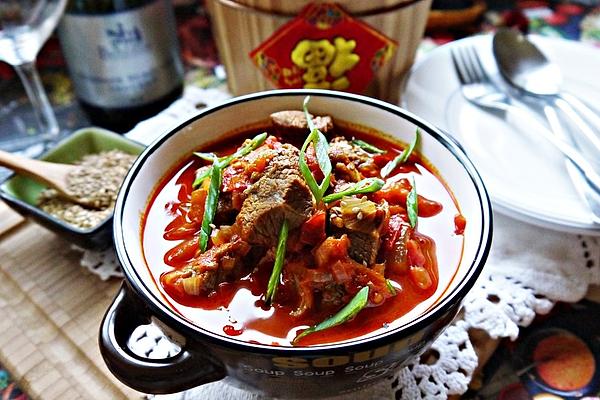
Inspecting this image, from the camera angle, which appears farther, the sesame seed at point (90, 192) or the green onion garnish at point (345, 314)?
the sesame seed at point (90, 192)

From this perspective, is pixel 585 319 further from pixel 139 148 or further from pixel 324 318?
pixel 139 148

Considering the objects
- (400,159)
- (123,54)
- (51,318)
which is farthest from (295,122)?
(123,54)

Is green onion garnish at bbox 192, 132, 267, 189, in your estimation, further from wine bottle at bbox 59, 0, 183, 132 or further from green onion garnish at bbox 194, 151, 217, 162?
wine bottle at bbox 59, 0, 183, 132

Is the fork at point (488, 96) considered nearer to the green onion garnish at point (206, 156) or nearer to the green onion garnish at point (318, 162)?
the green onion garnish at point (318, 162)

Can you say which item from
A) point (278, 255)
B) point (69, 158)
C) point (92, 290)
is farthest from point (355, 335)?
point (69, 158)

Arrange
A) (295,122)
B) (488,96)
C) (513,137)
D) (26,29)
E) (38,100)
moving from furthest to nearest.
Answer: (38,100), (26,29), (488,96), (513,137), (295,122)

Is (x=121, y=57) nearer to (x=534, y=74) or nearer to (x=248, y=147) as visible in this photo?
(x=248, y=147)

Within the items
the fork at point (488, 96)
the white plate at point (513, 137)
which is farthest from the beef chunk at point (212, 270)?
the fork at point (488, 96)
